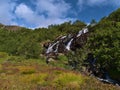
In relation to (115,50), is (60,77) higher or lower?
lower

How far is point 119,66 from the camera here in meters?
39.3

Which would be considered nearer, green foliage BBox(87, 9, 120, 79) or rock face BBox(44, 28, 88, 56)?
green foliage BBox(87, 9, 120, 79)

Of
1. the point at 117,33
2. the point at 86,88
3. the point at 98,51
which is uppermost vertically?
the point at 117,33

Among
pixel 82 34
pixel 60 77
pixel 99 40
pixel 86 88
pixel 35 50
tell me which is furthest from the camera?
pixel 82 34

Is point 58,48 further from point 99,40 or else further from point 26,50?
point 99,40

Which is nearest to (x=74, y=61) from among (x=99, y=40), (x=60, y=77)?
(x=99, y=40)

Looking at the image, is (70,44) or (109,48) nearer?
(109,48)

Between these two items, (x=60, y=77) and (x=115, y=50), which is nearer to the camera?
(x=60, y=77)

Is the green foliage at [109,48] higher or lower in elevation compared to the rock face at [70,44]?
lower

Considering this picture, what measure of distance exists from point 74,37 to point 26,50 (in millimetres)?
13450

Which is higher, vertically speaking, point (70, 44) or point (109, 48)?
point (70, 44)

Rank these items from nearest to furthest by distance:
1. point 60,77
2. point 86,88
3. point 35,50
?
point 86,88 < point 60,77 < point 35,50

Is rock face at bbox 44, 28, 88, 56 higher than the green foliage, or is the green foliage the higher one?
rock face at bbox 44, 28, 88, 56

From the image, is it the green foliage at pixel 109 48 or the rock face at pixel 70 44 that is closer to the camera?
the green foliage at pixel 109 48
